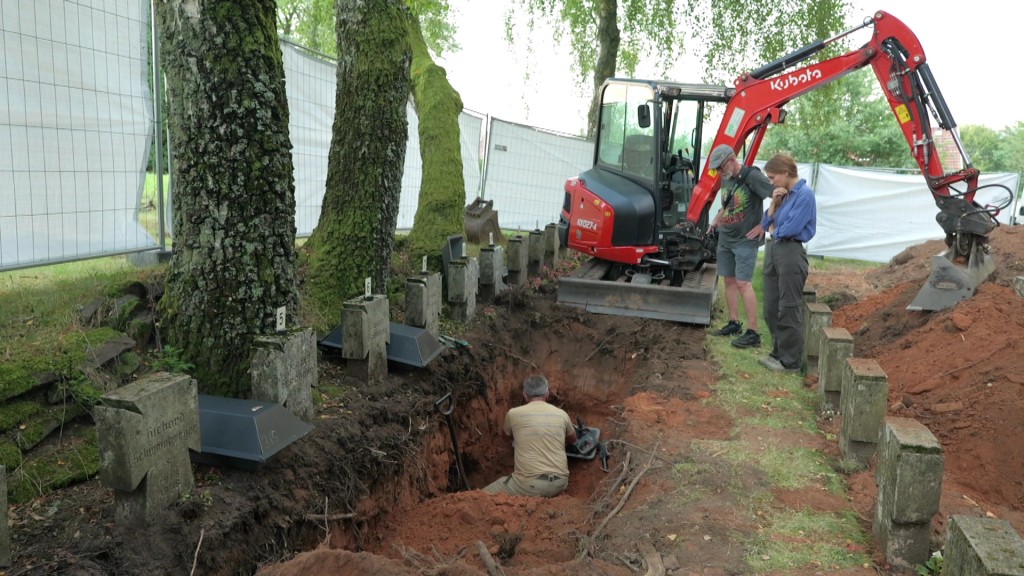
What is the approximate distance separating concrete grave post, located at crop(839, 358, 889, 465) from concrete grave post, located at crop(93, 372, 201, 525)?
12.1 ft

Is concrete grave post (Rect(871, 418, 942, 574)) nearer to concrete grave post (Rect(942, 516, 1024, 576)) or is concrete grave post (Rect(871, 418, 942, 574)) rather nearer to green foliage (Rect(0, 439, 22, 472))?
concrete grave post (Rect(942, 516, 1024, 576))

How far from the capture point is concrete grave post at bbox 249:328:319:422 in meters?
3.98

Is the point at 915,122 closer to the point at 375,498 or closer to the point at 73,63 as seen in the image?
the point at 375,498

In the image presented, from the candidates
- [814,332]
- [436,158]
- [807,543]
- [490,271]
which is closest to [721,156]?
[814,332]

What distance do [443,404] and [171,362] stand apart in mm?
2104

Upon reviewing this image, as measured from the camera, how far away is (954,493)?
4047mm

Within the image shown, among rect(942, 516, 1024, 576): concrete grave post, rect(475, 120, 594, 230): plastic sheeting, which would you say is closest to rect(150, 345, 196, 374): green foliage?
rect(942, 516, 1024, 576): concrete grave post

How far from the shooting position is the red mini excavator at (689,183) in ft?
23.6

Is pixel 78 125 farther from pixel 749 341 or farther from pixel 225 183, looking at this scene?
pixel 749 341

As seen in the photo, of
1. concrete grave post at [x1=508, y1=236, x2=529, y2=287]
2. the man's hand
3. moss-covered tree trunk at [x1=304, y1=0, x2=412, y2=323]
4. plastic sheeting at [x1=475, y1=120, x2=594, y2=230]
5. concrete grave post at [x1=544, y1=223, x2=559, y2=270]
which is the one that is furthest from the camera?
plastic sheeting at [x1=475, y1=120, x2=594, y2=230]

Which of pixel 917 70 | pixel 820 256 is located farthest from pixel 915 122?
pixel 820 256

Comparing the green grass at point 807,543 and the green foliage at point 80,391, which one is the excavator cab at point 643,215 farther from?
the green foliage at point 80,391

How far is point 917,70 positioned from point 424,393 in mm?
5968

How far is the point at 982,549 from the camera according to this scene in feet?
8.64
